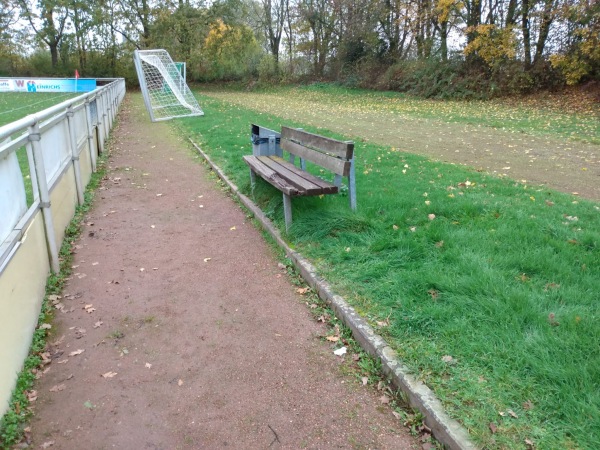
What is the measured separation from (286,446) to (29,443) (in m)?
1.27

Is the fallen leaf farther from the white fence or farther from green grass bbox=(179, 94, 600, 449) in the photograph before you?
the white fence

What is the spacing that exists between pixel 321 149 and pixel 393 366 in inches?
118

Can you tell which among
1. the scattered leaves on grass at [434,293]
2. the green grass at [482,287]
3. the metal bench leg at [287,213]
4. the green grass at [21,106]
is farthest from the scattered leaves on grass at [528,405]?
the green grass at [21,106]

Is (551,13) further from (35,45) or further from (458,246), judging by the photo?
(35,45)

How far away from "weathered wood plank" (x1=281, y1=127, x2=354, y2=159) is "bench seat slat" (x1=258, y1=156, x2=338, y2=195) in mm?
306

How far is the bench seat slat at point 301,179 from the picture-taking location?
15.3ft

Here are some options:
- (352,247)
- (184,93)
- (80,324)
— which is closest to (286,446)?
(80,324)

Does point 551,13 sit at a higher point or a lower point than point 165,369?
higher

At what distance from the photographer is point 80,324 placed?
11.8ft

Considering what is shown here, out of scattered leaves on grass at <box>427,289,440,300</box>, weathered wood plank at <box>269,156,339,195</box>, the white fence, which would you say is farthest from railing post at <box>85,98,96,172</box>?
scattered leaves on grass at <box>427,289,440,300</box>

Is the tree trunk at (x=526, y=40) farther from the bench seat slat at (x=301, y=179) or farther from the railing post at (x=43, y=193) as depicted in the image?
the railing post at (x=43, y=193)

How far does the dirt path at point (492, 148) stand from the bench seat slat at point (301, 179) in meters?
3.88

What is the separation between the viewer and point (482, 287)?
11.4 ft

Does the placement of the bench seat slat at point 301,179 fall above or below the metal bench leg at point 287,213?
above
